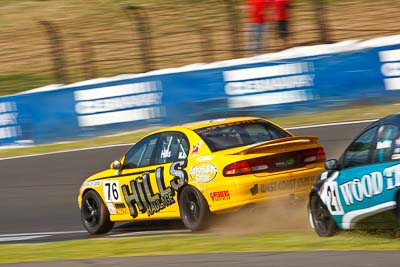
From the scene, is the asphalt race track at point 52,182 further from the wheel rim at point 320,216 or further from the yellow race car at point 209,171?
the wheel rim at point 320,216

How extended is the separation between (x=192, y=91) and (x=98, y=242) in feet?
29.5

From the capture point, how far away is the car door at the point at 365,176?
850 cm

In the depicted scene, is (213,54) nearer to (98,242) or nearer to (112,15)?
(112,15)

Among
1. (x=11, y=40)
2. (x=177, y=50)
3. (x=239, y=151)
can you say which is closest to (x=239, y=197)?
(x=239, y=151)

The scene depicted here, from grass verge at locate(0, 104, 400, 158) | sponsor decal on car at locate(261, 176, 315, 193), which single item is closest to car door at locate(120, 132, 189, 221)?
sponsor decal on car at locate(261, 176, 315, 193)

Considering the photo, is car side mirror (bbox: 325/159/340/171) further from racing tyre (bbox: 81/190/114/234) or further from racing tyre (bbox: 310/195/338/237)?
racing tyre (bbox: 81/190/114/234)

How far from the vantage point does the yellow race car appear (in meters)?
10.9

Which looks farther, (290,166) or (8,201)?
(8,201)

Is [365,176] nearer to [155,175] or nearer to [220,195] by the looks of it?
[220,195]

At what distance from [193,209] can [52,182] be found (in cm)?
567

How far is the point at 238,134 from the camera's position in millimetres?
11508

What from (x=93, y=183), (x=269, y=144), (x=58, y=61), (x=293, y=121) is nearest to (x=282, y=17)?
(x=293, y=121)

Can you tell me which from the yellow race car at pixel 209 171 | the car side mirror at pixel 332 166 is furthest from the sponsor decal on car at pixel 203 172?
the car side mirror at pixel 332 166

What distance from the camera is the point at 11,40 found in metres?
29.7
